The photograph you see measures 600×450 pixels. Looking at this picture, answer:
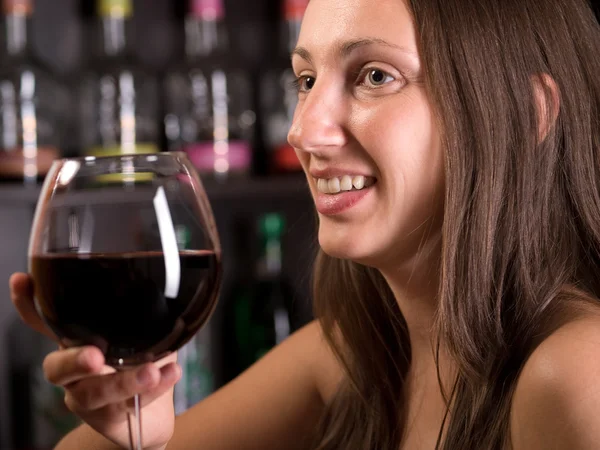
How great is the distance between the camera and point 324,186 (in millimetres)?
984

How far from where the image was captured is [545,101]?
0.94 m

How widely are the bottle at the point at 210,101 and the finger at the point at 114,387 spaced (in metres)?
0.88

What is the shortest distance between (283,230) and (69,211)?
3.66 ft

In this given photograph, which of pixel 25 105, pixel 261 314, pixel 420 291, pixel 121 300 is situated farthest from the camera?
pixel 261 314

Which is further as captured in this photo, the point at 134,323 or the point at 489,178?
the point at 489,178

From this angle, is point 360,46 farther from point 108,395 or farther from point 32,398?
point 32,398

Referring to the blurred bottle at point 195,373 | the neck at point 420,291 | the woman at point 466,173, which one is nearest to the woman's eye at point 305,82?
the woman at point 466,173

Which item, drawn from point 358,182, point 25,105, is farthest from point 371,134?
point 25,105

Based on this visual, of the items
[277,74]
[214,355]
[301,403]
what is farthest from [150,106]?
[301,403]

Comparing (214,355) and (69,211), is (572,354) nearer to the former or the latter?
(69,211)

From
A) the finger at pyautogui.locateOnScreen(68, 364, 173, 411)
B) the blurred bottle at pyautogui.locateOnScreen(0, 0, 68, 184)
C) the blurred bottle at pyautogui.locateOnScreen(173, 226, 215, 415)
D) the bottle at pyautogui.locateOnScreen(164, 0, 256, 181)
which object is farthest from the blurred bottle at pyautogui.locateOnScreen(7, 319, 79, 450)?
the finger at pyautogui.locateOnScreen(68, 364, 173, 411)

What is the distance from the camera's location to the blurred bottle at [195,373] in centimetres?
166

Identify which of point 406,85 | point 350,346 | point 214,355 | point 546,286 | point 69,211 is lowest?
point 214,355

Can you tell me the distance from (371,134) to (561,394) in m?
0.33
